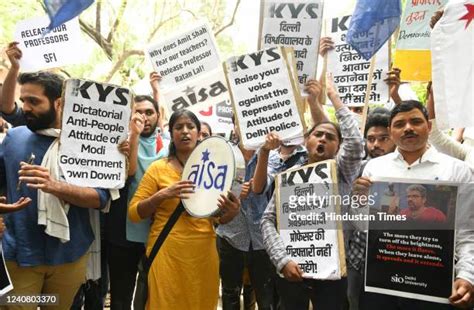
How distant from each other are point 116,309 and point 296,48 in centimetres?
274

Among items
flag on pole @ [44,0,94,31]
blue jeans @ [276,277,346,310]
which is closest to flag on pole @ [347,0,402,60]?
blue jeans @ [276,277,346,310]

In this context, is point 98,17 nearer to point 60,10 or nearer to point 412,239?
point 60,10

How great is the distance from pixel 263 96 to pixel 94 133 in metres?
1.30

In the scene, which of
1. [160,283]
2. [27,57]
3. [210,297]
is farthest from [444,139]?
[27,57]

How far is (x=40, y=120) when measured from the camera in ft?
11.5

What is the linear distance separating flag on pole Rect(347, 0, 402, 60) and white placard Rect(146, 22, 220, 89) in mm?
1416

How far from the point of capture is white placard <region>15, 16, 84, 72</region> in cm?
488

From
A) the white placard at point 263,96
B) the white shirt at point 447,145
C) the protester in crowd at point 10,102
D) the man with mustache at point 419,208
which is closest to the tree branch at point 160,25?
the protester in crowd at point 10,102

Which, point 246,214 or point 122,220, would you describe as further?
point 246,214

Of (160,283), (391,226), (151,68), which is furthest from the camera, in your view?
(151,68)

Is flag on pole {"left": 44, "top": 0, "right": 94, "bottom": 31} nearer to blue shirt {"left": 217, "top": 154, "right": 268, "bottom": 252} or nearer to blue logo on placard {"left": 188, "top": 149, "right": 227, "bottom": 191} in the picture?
blue logo on placard {"left": 188, "top": 149, "right": 227, "bottom": 191}

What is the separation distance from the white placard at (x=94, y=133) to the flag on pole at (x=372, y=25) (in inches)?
86.7

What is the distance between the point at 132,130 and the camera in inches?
159

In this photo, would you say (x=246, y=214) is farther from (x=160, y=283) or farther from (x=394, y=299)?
(x=394, y=299)
